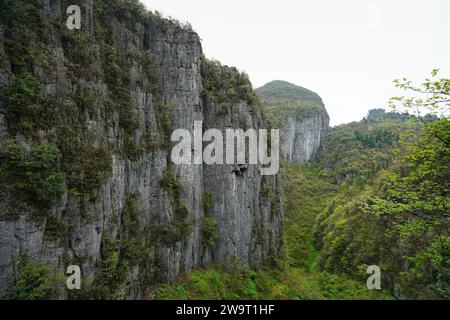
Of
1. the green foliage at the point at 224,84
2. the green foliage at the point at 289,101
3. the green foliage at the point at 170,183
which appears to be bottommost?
the green foliage at the point at 170,183

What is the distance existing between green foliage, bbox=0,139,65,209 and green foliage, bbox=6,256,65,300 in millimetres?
2199

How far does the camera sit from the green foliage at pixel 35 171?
26.5ft

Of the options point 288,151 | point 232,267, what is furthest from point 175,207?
point 288,151

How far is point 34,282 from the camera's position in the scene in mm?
7859

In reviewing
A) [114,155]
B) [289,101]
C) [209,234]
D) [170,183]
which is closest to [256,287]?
[209,234]

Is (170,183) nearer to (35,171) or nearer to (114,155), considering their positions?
(114,155)

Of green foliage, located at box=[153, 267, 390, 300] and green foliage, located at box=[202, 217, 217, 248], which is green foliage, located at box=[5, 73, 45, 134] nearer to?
green foliage, located at box=[153, 267, 390, 300]

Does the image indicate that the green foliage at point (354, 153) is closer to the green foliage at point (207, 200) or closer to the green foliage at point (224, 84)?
the green foliage at point (224, 84)

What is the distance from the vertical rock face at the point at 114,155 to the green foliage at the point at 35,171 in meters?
0.04

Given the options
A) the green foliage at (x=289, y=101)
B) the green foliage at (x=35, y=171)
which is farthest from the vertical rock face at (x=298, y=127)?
the green foliage at (x=35, y=171)

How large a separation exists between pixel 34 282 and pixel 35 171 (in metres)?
4.07

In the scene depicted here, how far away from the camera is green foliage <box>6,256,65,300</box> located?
7541 millimetres

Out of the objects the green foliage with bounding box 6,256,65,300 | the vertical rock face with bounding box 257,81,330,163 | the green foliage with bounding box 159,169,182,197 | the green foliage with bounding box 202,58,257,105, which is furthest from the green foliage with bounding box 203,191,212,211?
the vertical rock face with bounding box 257,81,330,163
